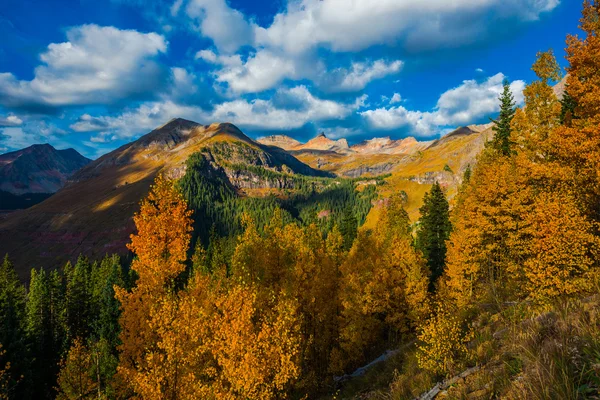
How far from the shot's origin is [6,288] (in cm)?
4769

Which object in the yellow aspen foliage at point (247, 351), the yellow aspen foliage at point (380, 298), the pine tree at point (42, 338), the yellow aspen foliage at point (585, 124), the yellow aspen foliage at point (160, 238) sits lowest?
the pine tree at point (42, 338)

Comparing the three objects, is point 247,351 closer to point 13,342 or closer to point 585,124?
point 585,124

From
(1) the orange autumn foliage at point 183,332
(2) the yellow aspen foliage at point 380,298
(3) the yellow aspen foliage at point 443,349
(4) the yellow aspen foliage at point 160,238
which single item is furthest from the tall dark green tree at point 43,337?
(3) the yellow aspen foliage at point 443,349

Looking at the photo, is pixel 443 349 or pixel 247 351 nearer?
pixel 443 349

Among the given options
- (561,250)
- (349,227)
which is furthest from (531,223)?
(349,227)

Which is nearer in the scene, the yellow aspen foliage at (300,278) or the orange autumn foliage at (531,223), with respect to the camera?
the orange autumn foliage at (531,223)

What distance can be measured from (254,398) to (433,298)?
949 inches

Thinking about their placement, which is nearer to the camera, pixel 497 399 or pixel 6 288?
pixel 497 399

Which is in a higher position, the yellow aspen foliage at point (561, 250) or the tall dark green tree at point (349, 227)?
the yellow aspen foliage at point (561, 250)

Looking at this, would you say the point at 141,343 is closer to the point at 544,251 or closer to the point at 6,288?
the point at 544,251

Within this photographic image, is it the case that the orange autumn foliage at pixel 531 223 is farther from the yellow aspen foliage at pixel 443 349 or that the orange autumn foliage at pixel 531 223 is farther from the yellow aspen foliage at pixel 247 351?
the yellow aspen foliage at pixel 247 351

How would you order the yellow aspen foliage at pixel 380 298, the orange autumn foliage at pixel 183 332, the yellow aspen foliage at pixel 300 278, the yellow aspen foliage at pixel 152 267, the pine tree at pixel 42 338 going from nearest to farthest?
the orange autumn foliage at pixel 183 332 < the yellow aspen foliage at pixel 152 267 < the yellow aspen foliage at pixel 300 278 < the yellow aspen foliage at pixel 380 298 < the pine tree at pixel 42 338

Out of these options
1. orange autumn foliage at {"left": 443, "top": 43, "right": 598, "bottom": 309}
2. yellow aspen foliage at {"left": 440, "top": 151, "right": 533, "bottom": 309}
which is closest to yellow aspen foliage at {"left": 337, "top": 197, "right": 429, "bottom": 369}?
yellow aspen foliage at {"left": 440, "top": 151, "right": 533, "bottom": 309}

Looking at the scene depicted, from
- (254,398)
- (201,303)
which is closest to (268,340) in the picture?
(254,398)
